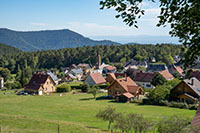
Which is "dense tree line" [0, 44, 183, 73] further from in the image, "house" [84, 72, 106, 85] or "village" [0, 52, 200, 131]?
"house" [84, 72, 106, 85]

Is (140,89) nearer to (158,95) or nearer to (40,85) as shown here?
(158,95)

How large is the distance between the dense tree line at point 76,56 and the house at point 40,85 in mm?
54607

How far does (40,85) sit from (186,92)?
3160 centimetres

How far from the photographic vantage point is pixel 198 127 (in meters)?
8.55

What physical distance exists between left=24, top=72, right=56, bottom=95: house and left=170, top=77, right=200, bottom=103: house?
2916cm

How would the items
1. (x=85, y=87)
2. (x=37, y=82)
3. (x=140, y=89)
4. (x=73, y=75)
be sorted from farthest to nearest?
(x=73, y=75), (x=37, y=82), (x=85, y=87), (x=140, y=89)

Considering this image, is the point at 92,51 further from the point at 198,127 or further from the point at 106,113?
the point at 198,127

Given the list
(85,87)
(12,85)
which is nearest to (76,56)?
(12,85)

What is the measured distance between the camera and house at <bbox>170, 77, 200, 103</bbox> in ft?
121

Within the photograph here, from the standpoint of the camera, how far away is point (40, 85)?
180 ft

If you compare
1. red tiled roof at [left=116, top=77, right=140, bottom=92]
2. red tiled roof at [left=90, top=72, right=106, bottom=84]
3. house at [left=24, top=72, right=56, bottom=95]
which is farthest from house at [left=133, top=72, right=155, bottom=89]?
house at [left=24, top=72, right=56, bottom=95]

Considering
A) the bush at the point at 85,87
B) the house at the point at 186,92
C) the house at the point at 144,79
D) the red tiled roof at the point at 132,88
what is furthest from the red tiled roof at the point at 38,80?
the house at the point at 186,92

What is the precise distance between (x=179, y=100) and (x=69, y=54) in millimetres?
→ 92611

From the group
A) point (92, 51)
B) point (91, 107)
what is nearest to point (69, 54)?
point (92, 51)
